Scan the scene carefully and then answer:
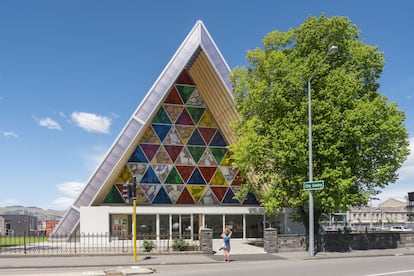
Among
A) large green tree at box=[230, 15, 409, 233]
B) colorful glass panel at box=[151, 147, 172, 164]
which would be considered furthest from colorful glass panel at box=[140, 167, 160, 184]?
large green tree at box=[230, 15, 409, 233]

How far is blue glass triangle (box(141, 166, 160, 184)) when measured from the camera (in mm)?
31750

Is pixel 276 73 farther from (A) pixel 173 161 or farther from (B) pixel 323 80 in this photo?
(A) pixel 173 161

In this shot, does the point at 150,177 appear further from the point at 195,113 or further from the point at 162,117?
the point at 195,113

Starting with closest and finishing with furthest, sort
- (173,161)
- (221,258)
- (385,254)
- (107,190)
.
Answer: (221,258) → (385,254) → (107,190) → (173,161)

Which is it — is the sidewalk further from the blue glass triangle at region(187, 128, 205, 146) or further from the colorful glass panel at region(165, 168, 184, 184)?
the blue glass triangle at region(187, 128, 205, 146)

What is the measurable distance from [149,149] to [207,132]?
15.5 feet

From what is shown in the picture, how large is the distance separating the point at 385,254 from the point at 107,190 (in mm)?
17998

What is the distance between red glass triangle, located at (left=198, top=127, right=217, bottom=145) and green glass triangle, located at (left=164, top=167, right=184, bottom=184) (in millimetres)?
3416

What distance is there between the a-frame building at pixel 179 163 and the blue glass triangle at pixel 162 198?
0.24 feet

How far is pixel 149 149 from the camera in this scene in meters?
32.1

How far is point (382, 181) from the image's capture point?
2436cm

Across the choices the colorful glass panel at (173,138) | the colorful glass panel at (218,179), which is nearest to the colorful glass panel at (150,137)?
the colorful glass panel at (173,138)

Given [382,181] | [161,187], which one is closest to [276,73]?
[382,181]

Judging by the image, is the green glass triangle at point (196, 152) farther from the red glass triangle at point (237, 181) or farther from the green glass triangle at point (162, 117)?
the red glass triangle at point (237, 181)
